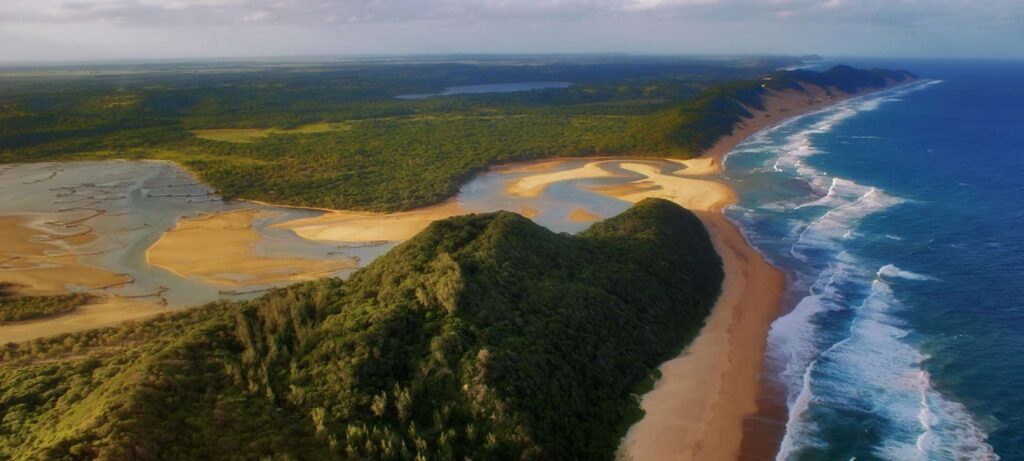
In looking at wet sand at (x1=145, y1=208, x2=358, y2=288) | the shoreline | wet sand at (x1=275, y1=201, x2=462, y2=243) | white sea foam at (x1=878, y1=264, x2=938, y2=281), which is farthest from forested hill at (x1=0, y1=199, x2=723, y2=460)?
wet sand at (x1=275, y1=201, x2=462, y2=243)

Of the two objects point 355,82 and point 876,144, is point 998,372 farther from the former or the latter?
point 355,82

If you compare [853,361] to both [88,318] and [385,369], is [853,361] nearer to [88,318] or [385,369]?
[385,369]

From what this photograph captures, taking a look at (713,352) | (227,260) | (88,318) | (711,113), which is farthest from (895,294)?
(711,113)

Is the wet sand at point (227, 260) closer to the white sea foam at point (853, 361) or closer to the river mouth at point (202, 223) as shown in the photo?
the river mouth at point (202, 223)

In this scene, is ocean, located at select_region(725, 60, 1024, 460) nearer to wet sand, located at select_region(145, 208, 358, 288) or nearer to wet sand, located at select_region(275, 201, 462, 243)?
wet sand, located at select_region(275, 201, 462, 243)

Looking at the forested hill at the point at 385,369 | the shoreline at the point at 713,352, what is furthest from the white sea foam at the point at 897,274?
the forested hill at the point at 385,369

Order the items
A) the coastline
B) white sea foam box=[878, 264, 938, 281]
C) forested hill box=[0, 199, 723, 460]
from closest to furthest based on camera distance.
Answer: forested hill box=[0, 199, 723, 460]
the coastline
white sea foam box=[878, 264, 938, 281]
